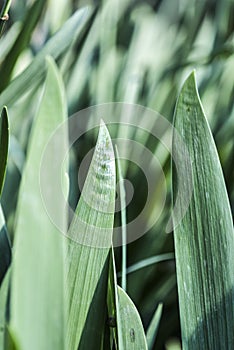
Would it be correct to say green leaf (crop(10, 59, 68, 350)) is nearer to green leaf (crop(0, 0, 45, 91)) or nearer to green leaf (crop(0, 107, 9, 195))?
green leaf (crop(0, 107, 9, 195))

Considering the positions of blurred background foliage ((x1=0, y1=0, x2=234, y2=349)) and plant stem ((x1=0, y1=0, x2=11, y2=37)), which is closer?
plant stem ((x1=0, y1=0, x2=11, y2=37))

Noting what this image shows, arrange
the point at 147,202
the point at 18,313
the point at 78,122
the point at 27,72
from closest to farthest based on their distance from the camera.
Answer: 1. the point at 18,313
2. the point at 27,72
3. the point at 147,202
4. the point at 78,122

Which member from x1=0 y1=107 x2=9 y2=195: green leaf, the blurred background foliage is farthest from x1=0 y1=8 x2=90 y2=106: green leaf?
x1=0 y1=107 x2=9 y2=195: green leaf

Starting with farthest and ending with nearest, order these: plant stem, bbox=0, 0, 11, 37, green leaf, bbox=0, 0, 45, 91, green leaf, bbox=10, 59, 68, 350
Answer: green leaf, bbox=0, 0, 45, 91 → plant stem, bbox=0, 0, 11, 37 → green leaf, bbox=10, 59, 68, 350

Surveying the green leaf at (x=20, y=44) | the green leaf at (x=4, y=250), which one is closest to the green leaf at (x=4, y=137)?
the green leaf at (x=4, y=250)

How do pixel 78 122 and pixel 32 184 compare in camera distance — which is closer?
pixel 32 184

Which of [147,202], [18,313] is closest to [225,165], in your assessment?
[147,202]

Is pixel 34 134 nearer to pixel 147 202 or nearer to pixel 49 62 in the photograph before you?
pixel 49 62

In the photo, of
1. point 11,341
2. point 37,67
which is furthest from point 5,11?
point 11,341
